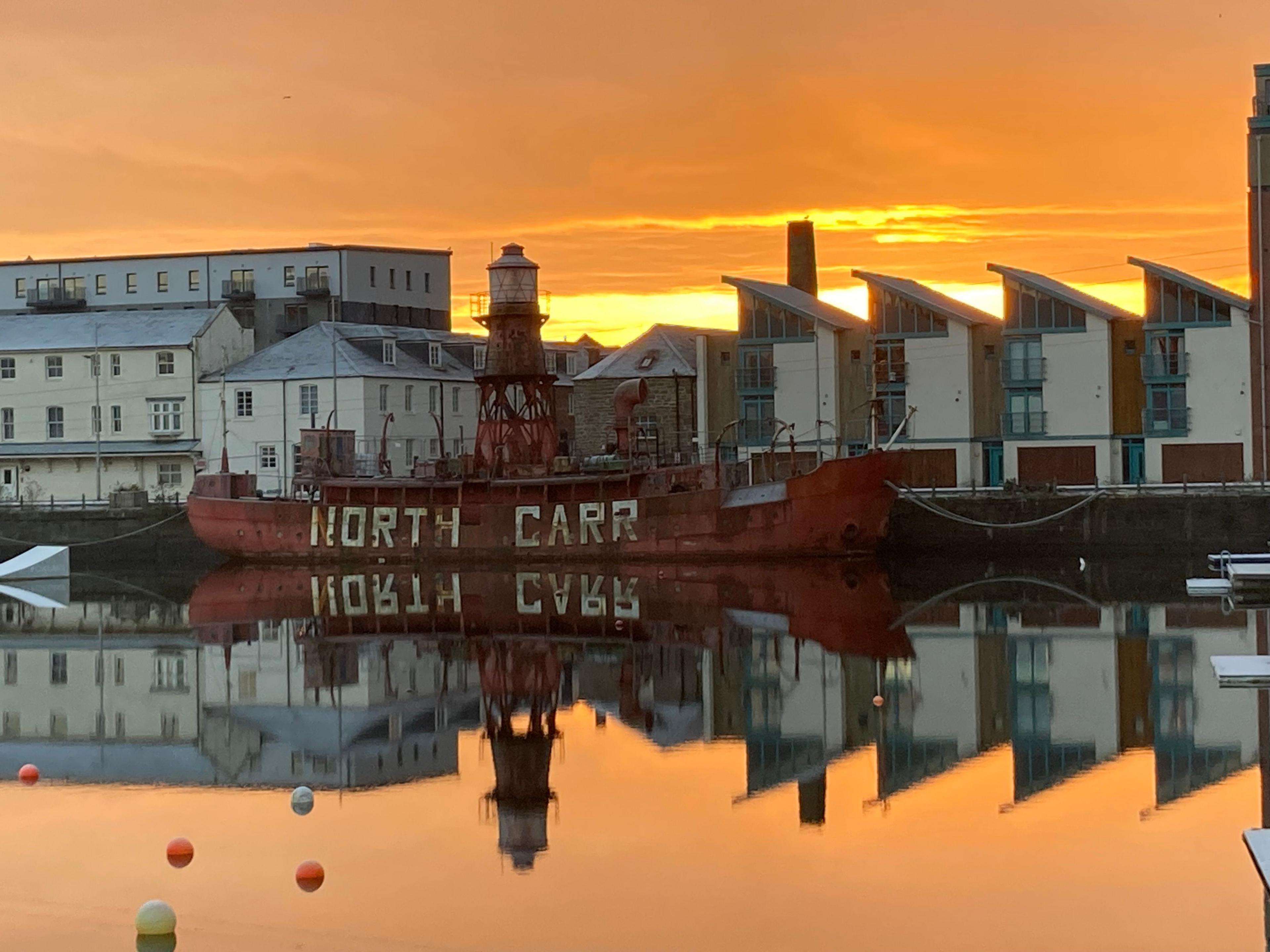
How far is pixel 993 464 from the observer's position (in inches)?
→ 2466

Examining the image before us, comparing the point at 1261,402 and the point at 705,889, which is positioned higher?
the point at 1261,402

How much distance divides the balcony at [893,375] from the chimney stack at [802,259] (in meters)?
12.3

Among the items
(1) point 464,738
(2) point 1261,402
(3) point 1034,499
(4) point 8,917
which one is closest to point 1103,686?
(1) point 464,738

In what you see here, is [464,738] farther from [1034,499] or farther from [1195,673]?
[1034,499]

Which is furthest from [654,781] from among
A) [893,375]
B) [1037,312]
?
[893,375]

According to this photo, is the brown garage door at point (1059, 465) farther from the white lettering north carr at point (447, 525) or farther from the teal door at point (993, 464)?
the white lettering north carr at point (447, 525)

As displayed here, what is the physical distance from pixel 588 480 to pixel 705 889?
40.1m

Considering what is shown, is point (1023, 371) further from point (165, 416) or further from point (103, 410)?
point (103, 410)

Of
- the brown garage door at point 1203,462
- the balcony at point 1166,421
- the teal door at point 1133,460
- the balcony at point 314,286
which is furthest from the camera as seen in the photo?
the balcony at point 314,286

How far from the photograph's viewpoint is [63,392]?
238 ft

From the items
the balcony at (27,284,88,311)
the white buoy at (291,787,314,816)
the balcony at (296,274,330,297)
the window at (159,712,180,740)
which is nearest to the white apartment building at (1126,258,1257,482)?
the balcony at (296,274,330,297)

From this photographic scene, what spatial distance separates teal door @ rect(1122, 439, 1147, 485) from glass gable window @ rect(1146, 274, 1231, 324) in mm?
3912

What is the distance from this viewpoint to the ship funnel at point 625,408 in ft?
188

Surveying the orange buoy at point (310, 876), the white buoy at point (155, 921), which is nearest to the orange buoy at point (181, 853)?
the orange buoy at point (310, 876)
